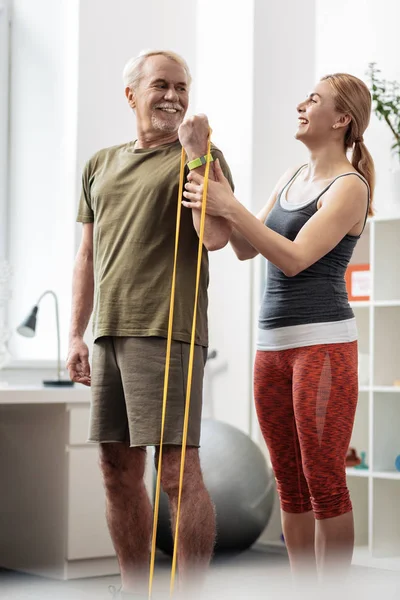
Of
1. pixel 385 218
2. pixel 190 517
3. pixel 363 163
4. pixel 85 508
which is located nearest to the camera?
pixel 190 517

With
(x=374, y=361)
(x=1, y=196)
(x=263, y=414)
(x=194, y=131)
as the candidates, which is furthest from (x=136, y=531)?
(x=1, y=196)

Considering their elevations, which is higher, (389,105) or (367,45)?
(367,45)

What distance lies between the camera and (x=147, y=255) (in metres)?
1.90

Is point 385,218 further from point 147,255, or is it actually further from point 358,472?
point 147,255

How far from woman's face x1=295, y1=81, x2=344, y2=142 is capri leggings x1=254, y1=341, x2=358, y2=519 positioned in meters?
0.45

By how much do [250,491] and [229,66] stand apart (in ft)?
6.69

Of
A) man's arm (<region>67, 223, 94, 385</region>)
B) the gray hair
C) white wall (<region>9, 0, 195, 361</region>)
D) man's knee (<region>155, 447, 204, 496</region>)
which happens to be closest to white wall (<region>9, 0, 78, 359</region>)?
white wall (<region>9, 0, 195, 361</region>)

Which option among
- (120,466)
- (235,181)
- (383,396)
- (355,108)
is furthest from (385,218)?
(120,466)

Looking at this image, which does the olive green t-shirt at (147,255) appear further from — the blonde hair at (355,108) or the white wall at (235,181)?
the white wall at (235,181)

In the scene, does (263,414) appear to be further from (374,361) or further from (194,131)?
(374,361)

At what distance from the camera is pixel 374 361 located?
3.67 meters

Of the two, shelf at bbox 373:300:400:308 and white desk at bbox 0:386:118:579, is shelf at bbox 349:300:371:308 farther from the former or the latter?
white desk at bbox 0:386:118:579

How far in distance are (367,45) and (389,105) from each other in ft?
2.06

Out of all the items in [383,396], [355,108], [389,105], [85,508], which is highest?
[389,105]
